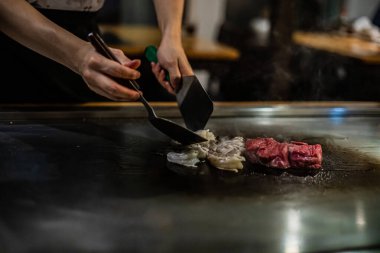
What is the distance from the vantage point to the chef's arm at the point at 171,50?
84.2 inches

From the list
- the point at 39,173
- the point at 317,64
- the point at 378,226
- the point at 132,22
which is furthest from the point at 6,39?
the point at 132,22

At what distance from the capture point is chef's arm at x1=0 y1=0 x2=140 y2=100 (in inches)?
65.2

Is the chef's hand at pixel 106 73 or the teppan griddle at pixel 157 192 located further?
the chef's hand at pixel 106 73

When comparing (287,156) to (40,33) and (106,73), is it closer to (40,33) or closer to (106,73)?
(106,73)

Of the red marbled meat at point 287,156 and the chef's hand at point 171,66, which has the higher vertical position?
the chef's hand at point 171,66

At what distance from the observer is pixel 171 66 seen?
2.13m

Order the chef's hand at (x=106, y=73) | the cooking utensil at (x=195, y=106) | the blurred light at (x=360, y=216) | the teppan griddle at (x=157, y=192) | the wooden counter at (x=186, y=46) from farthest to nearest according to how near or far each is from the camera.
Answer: the wooden counter at (x=186, y=46) < the cooking utensil at (x=195, y=106) < the chef's hand at (x=106, y=73) < the blurred light at (x=360, y=216) < the teppan griddle at (x=157, y=192)

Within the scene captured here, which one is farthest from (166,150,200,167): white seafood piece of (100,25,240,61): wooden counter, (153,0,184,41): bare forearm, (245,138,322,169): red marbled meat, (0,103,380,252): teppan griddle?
(100,25,240,61): wooden counter

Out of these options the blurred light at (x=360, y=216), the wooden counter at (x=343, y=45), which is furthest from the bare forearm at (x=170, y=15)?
the wooden counter at (x=343, y=45)

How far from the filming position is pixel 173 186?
5.01ft

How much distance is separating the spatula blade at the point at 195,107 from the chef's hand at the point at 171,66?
10 centimetres

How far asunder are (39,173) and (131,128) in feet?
1.90

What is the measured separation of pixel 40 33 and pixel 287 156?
96 centimetres

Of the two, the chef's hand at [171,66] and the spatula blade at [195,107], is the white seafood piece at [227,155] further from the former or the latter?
the chef's hand at [171,66]
